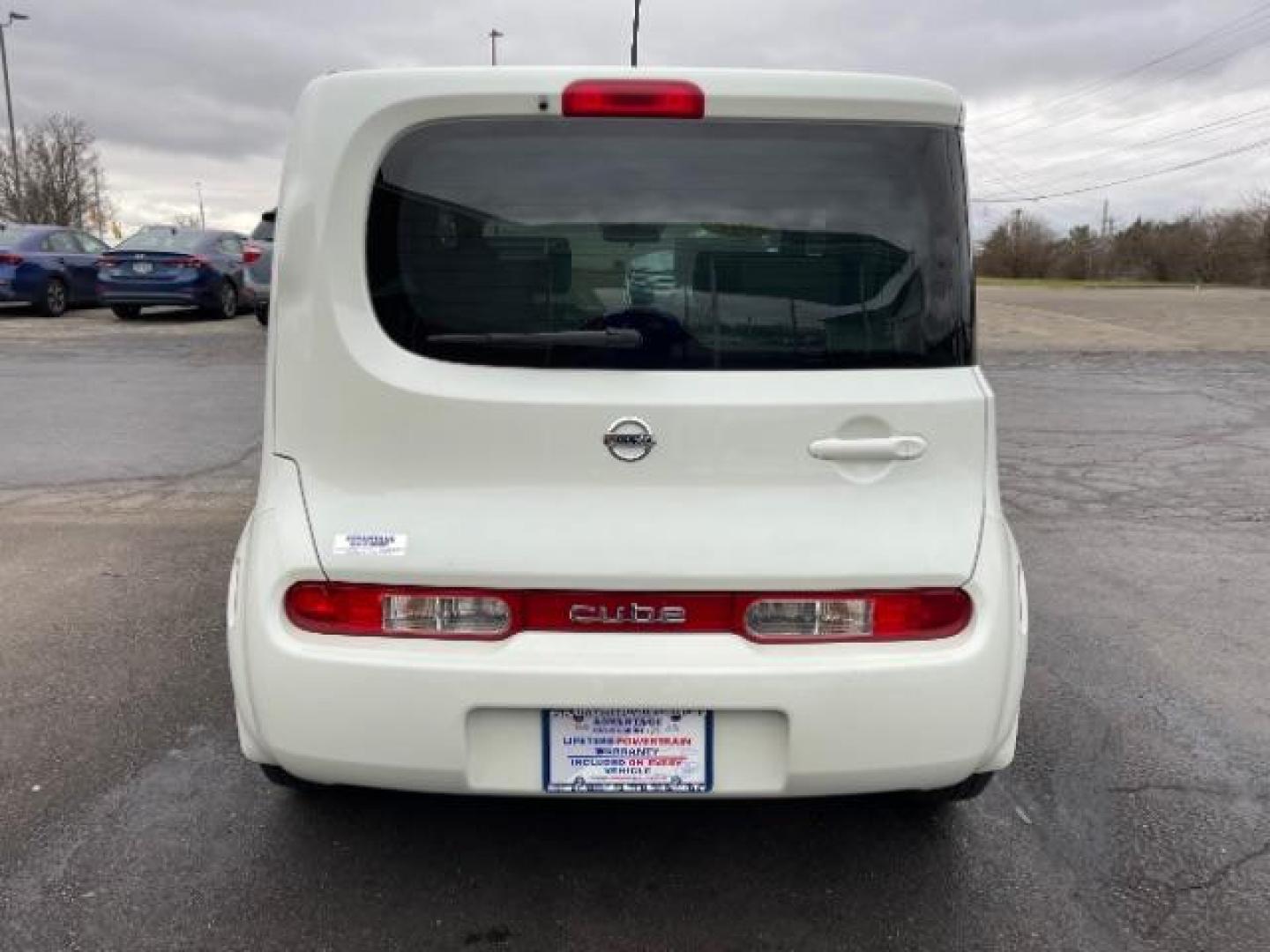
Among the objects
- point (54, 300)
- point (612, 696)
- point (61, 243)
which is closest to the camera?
point (612, 696)

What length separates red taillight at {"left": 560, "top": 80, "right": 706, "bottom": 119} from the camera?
2.24 metres

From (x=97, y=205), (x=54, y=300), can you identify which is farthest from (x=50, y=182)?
(x=54, y=300)

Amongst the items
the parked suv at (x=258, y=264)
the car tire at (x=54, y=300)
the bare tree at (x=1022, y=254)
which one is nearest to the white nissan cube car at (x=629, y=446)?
the parked suv at (x=258, y=264)

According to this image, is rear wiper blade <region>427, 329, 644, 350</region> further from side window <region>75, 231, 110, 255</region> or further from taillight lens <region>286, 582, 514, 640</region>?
side window <region>75, 231, 110, 255</region>

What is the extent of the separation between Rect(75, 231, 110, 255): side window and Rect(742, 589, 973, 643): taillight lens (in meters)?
18.5

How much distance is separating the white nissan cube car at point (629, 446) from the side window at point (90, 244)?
1798 cm

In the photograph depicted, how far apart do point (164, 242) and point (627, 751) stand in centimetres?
1683

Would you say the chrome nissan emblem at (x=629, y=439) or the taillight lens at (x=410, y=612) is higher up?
the chrome nissan emblem at (x=629, y=439)

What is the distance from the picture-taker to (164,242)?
1678 cm

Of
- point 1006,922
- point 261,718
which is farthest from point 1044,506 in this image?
point 261,718

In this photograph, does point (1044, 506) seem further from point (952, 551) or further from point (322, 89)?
point (322, 89)

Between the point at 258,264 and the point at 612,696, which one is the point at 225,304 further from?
the point at 612,696

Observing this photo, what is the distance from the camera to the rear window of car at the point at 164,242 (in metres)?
16.7

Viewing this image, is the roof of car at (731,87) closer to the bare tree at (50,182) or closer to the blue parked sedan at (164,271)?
the blue parked sedan at (164,271)
